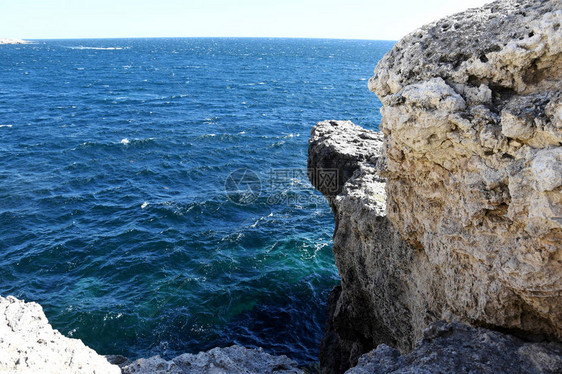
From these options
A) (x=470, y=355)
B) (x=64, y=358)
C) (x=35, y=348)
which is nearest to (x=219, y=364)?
(x=64, y=358)

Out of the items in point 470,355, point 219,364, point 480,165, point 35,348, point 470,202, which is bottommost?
point 219,364

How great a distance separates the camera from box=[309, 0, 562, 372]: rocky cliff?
10211 millimetres

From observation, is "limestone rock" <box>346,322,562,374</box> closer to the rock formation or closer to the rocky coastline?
the rocky coastline

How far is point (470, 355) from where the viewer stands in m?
11.6

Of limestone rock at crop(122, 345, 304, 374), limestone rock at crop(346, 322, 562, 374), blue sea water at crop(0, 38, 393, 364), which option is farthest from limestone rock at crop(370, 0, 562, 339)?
blue sea water at crop(0, 38, 393, 364)

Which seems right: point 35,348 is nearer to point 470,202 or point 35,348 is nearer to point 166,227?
point 470,202

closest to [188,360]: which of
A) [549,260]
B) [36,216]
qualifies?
[549,260]

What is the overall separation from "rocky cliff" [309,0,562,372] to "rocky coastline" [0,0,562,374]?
3 centimetres

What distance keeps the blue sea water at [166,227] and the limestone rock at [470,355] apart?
42.5 ft

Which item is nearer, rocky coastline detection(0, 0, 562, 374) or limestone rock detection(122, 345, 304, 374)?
rocky coastline detection(0, 0, 562, 374)

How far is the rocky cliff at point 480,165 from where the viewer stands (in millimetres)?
10211

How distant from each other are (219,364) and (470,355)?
9.38m

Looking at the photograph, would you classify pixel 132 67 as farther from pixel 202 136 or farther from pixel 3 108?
pixel 202 136

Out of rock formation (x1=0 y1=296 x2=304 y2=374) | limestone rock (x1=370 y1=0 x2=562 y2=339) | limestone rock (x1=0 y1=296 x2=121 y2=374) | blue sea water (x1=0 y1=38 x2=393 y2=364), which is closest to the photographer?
limestone rock (x1=370 y1=0 x2=562 y2=339)
